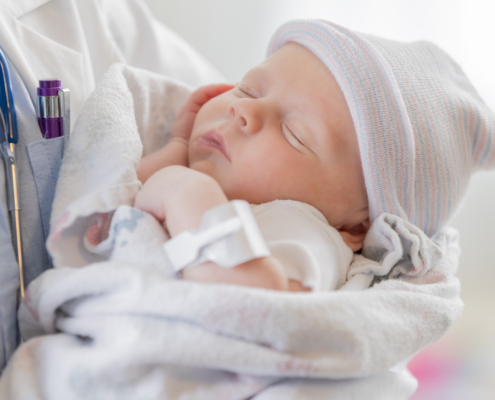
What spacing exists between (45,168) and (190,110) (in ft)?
1.24

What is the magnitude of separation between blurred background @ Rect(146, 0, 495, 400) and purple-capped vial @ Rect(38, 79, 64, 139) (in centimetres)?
104

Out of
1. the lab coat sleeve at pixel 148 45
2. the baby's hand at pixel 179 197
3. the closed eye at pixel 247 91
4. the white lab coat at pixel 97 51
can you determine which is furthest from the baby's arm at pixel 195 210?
the lab coat sleeve at pixel 148 45

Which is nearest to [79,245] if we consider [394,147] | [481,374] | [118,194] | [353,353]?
[118,194]

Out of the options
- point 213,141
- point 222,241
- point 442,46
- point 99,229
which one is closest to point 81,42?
point 213,141

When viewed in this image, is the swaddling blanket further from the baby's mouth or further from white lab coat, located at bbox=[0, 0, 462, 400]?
the baby's mouth

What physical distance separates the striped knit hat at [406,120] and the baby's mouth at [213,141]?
232 mm

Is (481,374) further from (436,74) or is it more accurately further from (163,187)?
(163,187)

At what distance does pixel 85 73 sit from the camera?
938 mm

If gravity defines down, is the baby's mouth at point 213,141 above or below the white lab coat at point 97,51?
below

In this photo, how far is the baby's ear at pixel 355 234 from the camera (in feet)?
2.87

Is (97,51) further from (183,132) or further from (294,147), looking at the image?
(294,147)

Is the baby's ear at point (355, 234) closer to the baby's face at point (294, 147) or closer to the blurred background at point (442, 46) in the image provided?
the baby's face at point (294, 147)

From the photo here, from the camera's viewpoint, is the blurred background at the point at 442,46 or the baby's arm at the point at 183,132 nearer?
the baby's arm at the point at 183,132

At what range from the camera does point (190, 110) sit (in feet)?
3.34
